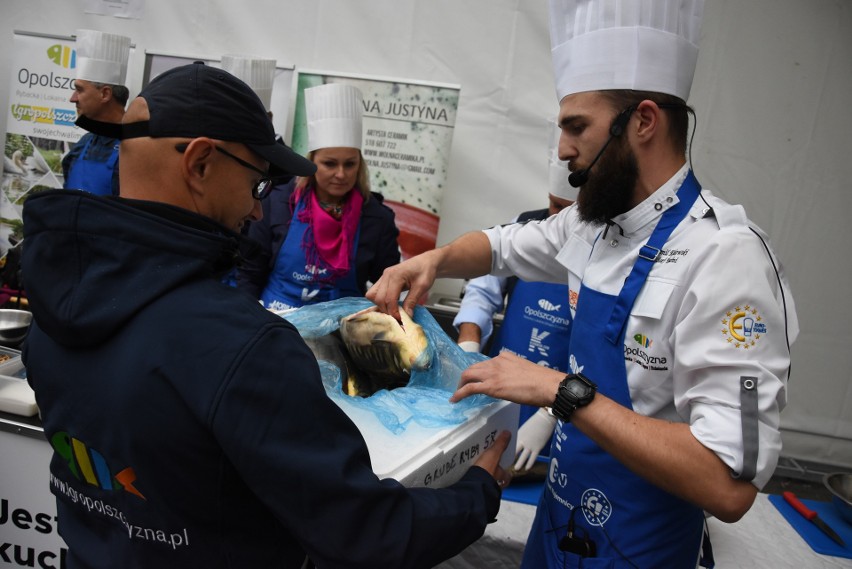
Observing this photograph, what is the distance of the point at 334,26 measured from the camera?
3809 mm

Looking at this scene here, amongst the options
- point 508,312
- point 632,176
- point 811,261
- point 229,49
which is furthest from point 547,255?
point 229,49

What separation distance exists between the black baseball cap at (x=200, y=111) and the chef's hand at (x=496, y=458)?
2.40 ft

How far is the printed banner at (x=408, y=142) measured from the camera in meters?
3.64

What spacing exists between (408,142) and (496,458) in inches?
107

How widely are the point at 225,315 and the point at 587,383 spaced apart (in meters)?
0.69

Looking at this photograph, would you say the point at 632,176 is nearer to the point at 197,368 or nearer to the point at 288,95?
the point at 197,368

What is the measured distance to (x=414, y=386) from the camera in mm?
1396

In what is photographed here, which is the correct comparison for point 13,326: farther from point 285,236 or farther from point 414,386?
point 414,386

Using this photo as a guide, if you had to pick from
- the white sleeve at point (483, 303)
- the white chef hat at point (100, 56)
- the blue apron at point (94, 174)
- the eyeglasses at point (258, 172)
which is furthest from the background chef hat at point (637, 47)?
the white chef hat at point (100, 56)

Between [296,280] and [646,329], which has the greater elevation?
[646,329]

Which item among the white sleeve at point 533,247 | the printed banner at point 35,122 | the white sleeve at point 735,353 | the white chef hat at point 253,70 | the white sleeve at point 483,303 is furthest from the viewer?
the printed banner at point 35,122

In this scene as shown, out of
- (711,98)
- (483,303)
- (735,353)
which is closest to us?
(735,353)

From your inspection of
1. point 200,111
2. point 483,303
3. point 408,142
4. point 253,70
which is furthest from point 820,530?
point 253,70

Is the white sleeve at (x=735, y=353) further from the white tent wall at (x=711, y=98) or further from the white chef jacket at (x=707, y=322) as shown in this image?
the white tent wall at (x=711, y=98)
